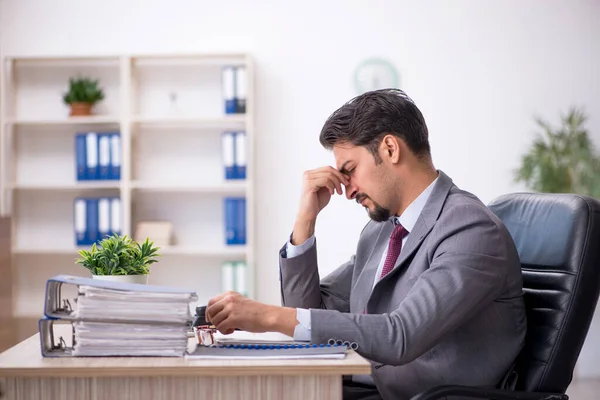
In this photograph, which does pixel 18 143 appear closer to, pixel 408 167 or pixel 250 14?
pixel 250 14

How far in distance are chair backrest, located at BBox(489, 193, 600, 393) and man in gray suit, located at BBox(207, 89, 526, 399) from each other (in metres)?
0.07

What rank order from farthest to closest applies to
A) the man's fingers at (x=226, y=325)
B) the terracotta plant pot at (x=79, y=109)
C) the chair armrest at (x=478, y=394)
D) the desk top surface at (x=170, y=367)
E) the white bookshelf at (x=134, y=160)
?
the white bookshelf at (x=134, y=160), the terracotta plant pot at (x=79, y=109), the chair armrest at (x=478, y=394), the man's fingers at (x=226, y=325), the desk top surface at (x=170, y=367)

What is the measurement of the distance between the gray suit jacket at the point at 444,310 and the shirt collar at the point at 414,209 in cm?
4

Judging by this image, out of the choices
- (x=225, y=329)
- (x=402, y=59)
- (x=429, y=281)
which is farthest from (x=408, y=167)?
(x=402, y=59)

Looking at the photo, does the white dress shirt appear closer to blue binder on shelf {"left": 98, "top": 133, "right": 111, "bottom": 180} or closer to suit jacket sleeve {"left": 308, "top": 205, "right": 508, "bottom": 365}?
suit jacket sleeve {"left": 308, "top": 205, "right": 508, "bottom": 365}

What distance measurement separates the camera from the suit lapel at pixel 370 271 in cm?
210

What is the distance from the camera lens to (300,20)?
504 centimetres

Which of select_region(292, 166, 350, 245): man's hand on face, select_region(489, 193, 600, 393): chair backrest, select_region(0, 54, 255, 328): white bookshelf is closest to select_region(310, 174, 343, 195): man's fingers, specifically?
select_region(292, 166, 350, 245): man's hand on face

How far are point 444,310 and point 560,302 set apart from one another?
361 millimetres

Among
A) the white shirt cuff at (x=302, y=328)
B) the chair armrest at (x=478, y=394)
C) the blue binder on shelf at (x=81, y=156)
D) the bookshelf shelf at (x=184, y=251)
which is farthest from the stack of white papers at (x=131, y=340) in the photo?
the blue binder on shelf at (x=81, y=156)

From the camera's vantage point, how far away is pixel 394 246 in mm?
2053

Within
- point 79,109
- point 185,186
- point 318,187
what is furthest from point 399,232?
point 79,109

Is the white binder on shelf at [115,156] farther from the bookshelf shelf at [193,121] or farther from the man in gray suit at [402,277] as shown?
the man in gray suit at [402,277]

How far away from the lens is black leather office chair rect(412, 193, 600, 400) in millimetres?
1822
